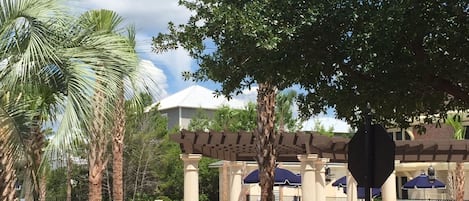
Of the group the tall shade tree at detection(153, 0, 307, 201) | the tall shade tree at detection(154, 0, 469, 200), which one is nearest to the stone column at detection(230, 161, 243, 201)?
the tall shade tree at detection(153, 0, 307, 201)

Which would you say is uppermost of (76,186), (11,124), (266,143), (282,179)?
(11,124)

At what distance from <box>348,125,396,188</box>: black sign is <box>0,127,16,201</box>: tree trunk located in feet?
12.8

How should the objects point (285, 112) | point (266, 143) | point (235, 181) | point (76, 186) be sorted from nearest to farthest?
point (266, 143) < point (235, 181) < point (76, 186) < point (285, 112)

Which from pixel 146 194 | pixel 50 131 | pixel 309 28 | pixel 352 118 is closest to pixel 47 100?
pixel 50 131

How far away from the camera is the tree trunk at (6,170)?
7.19 m

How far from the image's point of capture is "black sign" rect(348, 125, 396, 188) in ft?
20.2

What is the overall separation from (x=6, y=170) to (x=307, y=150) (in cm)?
1375

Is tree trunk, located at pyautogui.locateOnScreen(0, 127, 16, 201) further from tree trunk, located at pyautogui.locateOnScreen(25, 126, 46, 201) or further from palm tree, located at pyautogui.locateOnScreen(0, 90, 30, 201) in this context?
tree trunk, located at pyautogui.locateOnScreen(25, 126, 46, 201)

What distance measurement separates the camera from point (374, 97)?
826cm

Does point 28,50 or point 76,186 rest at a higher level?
point 28,50

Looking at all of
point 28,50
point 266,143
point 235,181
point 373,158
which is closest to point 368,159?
point 373,158

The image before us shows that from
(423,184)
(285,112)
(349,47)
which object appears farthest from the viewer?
(285,112)

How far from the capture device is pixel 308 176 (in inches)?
822

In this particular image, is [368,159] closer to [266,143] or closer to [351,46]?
[351,46]
